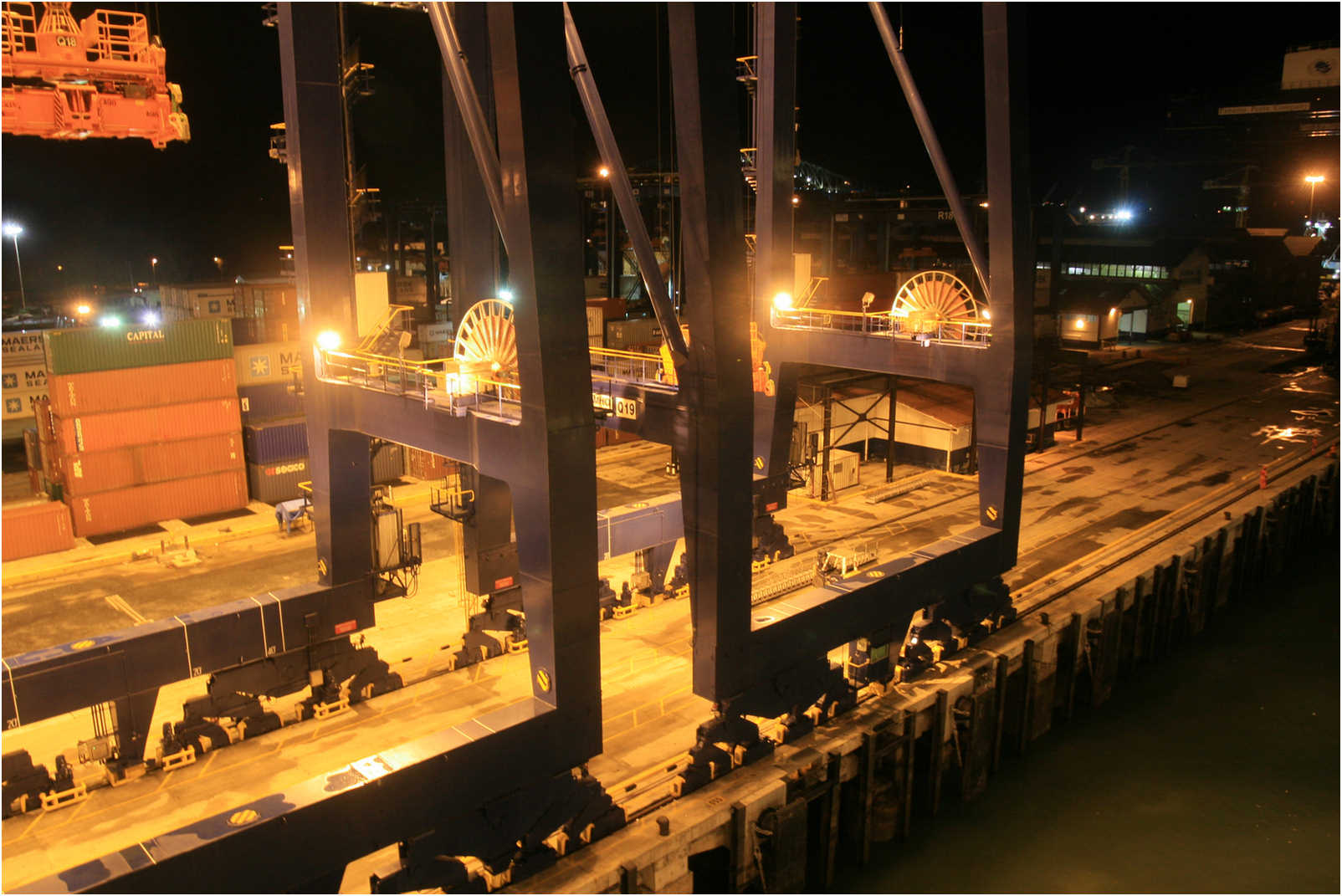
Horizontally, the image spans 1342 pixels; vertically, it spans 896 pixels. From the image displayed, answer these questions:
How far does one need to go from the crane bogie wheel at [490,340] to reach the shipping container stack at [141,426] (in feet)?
53.9

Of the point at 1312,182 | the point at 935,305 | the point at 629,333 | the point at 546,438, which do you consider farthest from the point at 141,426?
the point at 1312,182

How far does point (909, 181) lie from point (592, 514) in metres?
82.6

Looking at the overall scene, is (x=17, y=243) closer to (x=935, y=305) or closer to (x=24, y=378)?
(x=24, y=378)

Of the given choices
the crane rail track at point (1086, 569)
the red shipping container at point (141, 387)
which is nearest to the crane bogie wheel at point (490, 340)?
the crane rail track at point (1086, 569)

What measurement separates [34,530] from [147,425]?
3.99 metres

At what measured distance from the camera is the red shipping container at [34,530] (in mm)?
24078

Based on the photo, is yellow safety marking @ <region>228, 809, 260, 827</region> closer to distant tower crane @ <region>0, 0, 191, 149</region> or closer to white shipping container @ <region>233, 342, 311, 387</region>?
distant tower crane @ <region>0, 0, 191, 149</region>

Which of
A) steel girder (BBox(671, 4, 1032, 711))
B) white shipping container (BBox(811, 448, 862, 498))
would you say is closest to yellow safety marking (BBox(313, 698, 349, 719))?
steel girder (BBox(671, 4, 1032, 711))

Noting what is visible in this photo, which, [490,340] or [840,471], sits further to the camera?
[840,471]

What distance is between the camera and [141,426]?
26453mm

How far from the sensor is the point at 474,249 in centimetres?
1928

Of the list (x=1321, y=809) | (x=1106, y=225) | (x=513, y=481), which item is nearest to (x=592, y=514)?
(x=513, y=481)

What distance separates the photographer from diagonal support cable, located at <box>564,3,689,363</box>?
14336 mm

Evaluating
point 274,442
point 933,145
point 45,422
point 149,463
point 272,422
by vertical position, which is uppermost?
point 933,145
